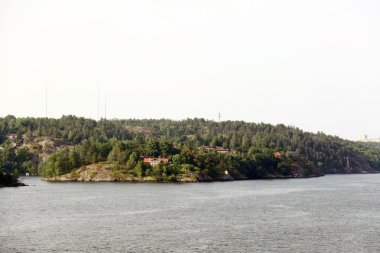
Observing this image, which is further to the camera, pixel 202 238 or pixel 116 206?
pixel 116 206

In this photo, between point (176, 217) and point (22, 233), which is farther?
point (176, 217)

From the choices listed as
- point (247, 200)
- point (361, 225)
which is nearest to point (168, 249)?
point (361, 225)

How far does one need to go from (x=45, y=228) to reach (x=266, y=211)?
46.9m

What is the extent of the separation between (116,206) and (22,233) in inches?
1559

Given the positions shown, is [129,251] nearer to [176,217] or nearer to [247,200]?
[176,217]

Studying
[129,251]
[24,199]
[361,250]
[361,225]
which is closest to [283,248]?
[361,250]

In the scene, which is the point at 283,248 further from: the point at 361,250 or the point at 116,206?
the point at 116,206

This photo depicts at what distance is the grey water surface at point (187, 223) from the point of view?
77.7m

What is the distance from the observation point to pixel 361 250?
74.7 meters

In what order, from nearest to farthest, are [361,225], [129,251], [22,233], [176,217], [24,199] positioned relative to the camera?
[129,251], [22,233], [361,225], [176,217], [24,199]

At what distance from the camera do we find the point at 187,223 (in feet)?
323

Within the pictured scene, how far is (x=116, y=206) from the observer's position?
125188 mm

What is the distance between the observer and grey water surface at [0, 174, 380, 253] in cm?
7769

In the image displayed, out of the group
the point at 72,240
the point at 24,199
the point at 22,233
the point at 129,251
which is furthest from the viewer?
the point at 24,199
